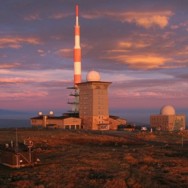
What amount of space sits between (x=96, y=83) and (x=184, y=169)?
5254 centimetres

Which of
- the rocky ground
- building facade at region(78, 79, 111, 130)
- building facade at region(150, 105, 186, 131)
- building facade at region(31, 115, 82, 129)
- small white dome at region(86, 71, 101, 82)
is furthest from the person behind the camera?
small white dome at region(86, 71, 101, 82)

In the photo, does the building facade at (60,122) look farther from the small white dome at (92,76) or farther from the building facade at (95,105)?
the small white dome at (92,76)

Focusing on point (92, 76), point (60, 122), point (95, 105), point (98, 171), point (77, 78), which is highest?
point (77, 78)

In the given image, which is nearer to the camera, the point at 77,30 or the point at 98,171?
the point at 98,171

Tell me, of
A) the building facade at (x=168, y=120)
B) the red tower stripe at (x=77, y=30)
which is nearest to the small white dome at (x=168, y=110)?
the building facade at (x=168, y=120)

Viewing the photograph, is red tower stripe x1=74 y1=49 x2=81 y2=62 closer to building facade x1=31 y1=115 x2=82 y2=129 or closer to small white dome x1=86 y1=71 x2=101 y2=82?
small white dome x1=86 y1=71 x2=101 y2=82

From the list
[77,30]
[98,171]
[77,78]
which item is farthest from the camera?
[77,30]

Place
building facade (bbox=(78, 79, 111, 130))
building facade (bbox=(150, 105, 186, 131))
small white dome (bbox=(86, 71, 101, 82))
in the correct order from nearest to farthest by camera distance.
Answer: building facade (bbox=(78, 79, 111, 130)), building facade (bbox=(150, 105, 186, 131)), small white dome (bbox=(86, 71, 101, 82))

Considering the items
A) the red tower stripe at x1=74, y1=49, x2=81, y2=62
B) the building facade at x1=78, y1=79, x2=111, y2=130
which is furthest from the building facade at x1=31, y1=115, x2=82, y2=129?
the red tower stripe at x1=74, y1=49, x2=81, y2=62

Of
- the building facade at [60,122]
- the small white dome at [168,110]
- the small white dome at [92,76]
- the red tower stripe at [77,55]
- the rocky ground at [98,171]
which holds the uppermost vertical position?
the red tower stripe at [77,55]

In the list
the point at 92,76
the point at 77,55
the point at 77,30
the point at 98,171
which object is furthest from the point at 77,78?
the point at 98,171

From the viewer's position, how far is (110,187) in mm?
22453

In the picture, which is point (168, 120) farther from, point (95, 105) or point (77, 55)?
point (77, 55)

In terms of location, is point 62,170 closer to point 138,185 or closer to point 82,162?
point 82,162
